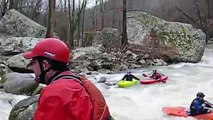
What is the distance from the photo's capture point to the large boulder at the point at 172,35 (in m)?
16.9

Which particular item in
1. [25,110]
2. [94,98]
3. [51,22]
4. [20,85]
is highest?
[51,22]

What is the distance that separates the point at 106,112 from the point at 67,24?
71.6ft

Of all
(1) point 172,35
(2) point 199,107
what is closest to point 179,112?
(2) point 199,107

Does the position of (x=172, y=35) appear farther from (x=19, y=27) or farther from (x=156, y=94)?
(x=156, y=94)

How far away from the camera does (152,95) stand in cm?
975

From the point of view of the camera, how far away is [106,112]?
1862mm

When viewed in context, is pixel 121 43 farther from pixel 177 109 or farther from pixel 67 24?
pixel 177 109

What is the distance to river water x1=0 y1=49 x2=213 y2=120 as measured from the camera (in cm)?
769

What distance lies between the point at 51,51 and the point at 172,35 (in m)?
16.3

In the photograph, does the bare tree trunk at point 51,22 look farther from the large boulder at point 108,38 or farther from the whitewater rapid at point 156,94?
the whitewater rapid at point 156,94

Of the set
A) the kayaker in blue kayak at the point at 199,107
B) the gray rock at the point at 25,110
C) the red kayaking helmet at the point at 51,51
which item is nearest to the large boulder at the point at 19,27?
the kayaker in blue kayak at the point at 199,107

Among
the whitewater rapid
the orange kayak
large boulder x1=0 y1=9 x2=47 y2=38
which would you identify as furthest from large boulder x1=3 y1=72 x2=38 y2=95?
large boulder x1=0 y1=9 x2=47 y2=38

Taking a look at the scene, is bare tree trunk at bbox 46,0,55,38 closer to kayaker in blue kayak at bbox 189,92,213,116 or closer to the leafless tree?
the leafless tree

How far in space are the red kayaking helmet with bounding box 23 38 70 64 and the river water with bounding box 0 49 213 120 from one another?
516 centimetres
